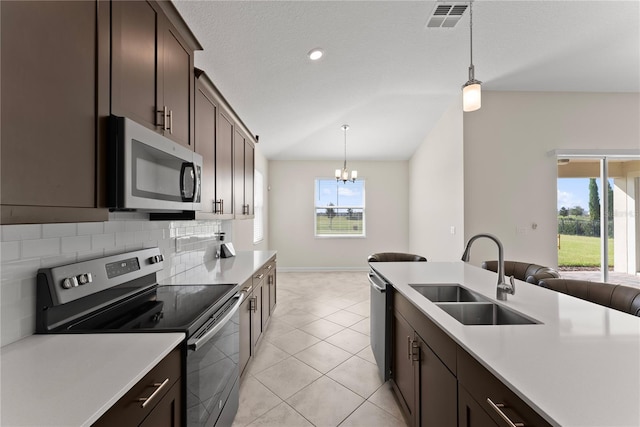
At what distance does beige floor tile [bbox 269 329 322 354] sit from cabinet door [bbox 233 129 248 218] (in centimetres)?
147

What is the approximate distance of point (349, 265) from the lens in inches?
277

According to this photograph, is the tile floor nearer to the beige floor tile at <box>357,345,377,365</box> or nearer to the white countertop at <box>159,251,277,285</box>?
the beige floor tile at <box>357,345,377,365</box>

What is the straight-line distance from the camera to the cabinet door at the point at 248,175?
3393 mm

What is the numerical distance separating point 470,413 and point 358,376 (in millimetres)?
1568

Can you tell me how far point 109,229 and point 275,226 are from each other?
5399 millimetres

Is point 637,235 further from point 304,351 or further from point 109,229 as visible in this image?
point 109,229

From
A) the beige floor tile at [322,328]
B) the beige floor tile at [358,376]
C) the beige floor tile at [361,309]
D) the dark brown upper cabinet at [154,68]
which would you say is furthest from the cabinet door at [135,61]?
the beige floor tile at [361,309]

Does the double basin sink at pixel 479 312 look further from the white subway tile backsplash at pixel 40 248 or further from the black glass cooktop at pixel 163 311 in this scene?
the white subway tile backsplash at pixel 40 248

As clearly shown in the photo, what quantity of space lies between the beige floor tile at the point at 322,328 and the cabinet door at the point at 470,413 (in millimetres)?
2274

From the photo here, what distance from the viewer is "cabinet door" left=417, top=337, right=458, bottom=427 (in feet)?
3.85

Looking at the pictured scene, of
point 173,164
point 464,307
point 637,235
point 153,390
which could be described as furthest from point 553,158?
point 153,390

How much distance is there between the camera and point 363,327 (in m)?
3.51

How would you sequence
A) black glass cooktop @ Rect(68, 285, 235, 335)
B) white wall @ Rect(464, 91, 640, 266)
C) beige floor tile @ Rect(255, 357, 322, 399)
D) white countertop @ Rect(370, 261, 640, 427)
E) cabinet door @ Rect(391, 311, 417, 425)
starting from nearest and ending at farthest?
1. white countertop @ Rect(370, 261, 640, 427)
2. black glass cooktop @ Rect(68, 285, 235, 335)
3. cabinet door @ Rect(391, 311, 417, 425)
4. beige floor tile @ Rect(255, 357, 322, 399)
5. white wall @ Rect(464, 91, 640, 266)

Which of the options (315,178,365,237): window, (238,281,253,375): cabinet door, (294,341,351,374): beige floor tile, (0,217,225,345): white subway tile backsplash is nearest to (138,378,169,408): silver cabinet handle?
(0,217,225,345): white subway tile backsplash
